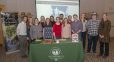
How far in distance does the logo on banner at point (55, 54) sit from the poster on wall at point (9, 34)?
2.96m

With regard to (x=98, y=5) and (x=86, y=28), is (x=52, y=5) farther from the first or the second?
(x=86, y=28)

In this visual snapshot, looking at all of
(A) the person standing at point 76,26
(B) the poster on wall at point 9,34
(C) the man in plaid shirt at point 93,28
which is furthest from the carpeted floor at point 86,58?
(A) the person standing at point 76,26

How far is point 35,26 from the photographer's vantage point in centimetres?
739

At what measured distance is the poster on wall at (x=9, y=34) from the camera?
8242 mm

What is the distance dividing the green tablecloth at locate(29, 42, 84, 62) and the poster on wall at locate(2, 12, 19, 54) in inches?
107

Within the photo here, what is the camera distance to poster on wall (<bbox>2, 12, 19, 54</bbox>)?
8.24m

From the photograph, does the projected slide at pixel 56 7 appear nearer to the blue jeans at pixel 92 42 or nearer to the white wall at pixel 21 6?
the white wall at pixel 21 6

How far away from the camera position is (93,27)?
7508 millimetres

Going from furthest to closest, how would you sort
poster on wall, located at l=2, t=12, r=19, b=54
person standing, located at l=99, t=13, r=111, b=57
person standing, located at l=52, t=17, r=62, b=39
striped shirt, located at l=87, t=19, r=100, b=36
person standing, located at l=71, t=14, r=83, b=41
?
poster on wall, located at l=2, t=12, r=19, b=54 → person standing, located at l=71, t=14, r=83, b=41 → striped shirt, located at l=87, t=19, r=100, b=36 → person standing, located at l=52, t=17, r=62, b=39 → person standing, located at l=99, t=13, r=111, b=57

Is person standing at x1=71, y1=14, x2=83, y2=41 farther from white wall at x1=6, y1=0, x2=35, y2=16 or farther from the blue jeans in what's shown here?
white wall at x1=6, y1=0, x2=35, y2=16

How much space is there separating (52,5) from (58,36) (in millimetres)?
3438

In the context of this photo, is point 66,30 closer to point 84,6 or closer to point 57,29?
point 57,29

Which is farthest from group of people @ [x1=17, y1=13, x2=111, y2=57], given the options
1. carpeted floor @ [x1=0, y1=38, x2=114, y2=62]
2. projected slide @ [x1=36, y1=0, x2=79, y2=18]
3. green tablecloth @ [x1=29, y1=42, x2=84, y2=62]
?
projected slide @ [x1=36, y1=0, x2=79, y2=18]

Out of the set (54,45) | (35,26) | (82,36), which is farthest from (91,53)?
(54,45)
